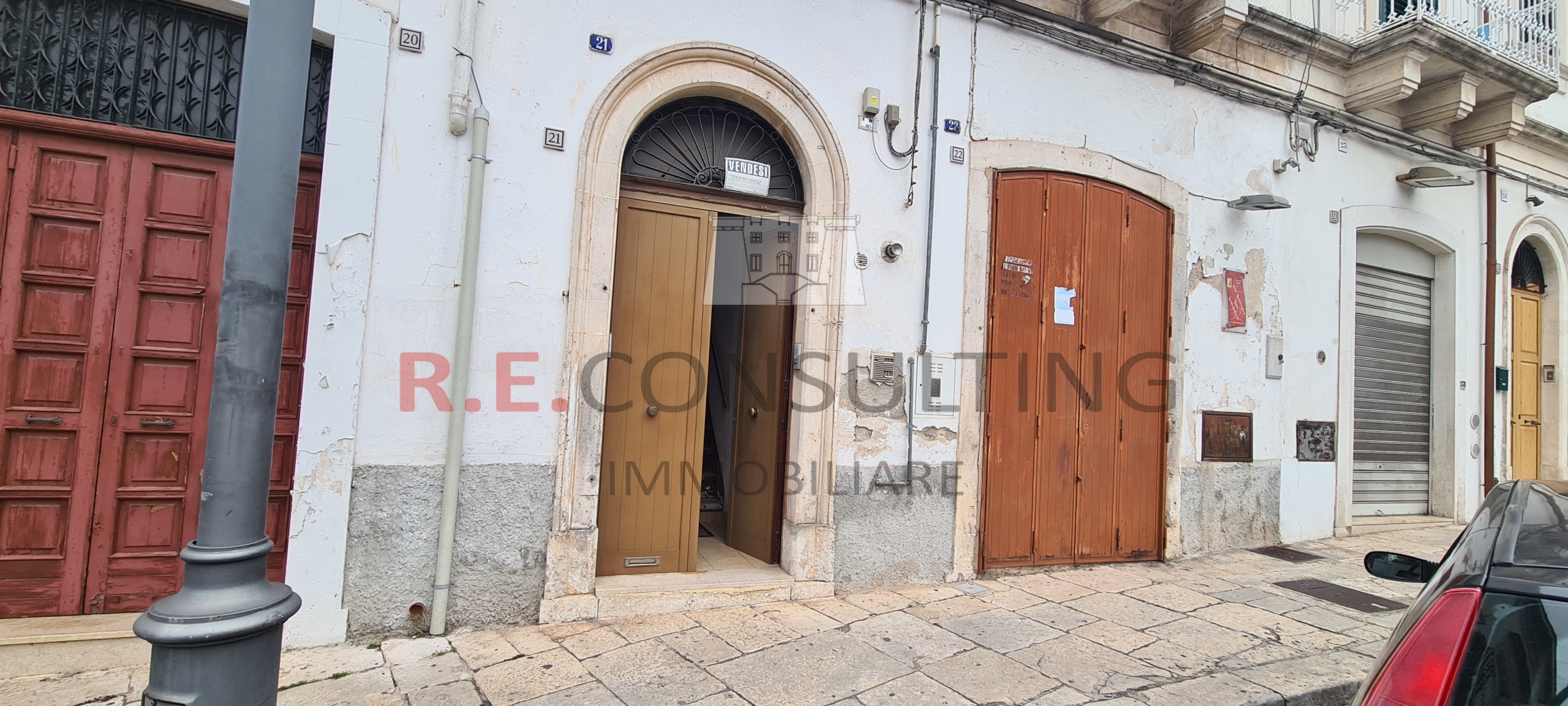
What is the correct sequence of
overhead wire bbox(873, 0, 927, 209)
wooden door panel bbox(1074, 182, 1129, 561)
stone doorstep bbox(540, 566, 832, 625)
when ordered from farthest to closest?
wooden door panel bbox(1074, 182, 1129, 561), overhead wire bbox(873, 0, 927, 209), stone doorstep bbox(540, 566, 832, 625)


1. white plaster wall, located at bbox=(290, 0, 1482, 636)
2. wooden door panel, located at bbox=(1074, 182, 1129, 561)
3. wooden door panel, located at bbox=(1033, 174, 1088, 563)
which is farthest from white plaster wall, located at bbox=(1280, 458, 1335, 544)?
wooden door panel, located at bbox=(1033, 174, 1088, 563)

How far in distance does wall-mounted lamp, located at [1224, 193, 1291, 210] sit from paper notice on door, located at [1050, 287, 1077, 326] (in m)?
2.09

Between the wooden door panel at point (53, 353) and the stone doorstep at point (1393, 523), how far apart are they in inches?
397

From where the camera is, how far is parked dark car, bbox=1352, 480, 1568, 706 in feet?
4.37

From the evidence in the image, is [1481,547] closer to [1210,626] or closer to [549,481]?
[1210,626]

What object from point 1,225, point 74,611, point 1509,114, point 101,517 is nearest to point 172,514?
point 101,517

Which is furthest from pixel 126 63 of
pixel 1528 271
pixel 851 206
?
pixel 1528 271

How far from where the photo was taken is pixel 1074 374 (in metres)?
5.95

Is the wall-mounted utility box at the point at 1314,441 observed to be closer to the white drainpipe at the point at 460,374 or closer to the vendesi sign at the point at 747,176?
the vendesi sign at the point at 747,176

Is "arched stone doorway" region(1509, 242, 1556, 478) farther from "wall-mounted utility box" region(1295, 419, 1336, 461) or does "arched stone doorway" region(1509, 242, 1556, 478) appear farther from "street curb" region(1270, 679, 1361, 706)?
"street curb" region(1270, 679, 1361, 706)

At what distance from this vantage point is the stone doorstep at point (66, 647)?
3.36 metres

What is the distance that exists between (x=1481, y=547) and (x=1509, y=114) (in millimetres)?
9506

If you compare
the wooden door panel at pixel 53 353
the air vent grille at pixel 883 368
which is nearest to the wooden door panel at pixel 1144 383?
the air vent grille at pixel 883 368

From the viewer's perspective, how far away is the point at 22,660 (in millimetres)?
3354
